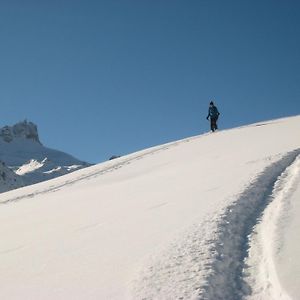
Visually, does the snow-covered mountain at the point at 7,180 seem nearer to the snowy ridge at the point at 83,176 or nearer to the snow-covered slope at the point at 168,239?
the snowy ridge at the point at 83,176

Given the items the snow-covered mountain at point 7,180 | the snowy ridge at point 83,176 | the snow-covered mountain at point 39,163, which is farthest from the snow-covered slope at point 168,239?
the snow-covered mountain at point 39,163

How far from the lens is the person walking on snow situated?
27.9 metres

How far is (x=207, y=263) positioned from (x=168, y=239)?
4.29 feet

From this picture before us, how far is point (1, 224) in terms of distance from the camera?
438 inches

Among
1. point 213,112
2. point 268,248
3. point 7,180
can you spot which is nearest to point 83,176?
point 213,112

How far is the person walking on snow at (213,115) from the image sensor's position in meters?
27.9

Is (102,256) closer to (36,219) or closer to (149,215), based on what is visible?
(149,215)

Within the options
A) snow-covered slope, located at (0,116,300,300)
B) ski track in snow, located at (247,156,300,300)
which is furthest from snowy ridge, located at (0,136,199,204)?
ski track in snow, located at (247,156,300,300)

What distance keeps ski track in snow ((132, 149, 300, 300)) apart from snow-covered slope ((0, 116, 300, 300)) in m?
0.01

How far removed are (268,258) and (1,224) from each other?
6768mm

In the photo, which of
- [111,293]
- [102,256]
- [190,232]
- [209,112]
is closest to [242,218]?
[190,232]

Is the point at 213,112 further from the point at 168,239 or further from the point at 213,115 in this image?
the point at 168,239

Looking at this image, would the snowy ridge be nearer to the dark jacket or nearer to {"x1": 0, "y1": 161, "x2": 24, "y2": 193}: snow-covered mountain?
the dark jacket

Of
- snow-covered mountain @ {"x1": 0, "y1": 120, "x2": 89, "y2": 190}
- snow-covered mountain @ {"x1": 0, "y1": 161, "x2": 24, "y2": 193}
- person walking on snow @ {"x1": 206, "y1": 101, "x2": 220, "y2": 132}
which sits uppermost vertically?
snow-covered mountain @ {"x1": 0, "y1": 120, "x2": 89, "y2": 190}
